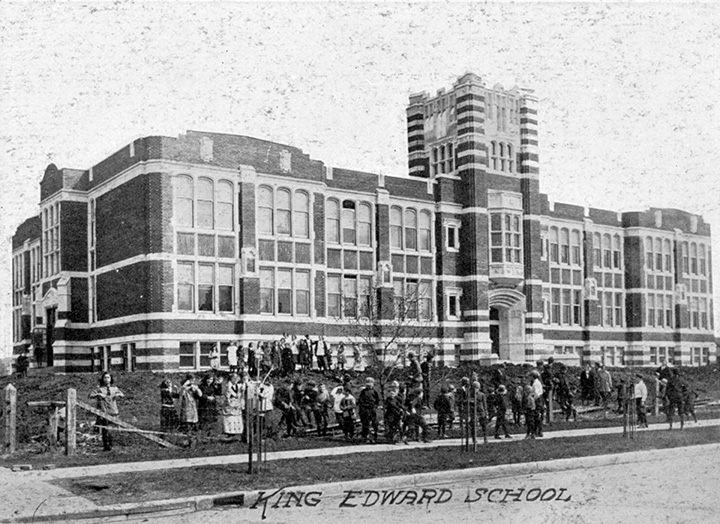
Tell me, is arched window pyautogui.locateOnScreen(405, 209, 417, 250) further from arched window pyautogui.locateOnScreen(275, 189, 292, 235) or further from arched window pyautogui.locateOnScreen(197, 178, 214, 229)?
arched window pyautogui.locateOnScreen(197, 178, 214, 229)

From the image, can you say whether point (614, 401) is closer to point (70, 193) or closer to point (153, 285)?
point (153, 285)

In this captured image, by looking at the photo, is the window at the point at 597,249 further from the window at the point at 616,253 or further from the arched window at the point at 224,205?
the arched window at the point at 224,205

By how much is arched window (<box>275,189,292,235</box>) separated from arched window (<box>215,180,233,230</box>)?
7.95 feet

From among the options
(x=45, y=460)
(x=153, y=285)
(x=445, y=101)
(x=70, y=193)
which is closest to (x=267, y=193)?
(x=153, y=285)

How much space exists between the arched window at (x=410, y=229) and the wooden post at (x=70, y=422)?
26472 mm

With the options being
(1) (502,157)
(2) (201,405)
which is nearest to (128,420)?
(2) (201,405)

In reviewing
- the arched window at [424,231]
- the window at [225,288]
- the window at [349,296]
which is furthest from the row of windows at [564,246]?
the window at [225,288]

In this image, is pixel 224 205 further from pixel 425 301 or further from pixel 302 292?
pixel 425 301

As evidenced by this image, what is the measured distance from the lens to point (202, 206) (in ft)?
123

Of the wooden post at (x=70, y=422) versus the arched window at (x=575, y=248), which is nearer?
the wooden post at (x=70, y=422)

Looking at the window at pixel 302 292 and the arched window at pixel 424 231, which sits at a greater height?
the arched window at pixel 424 231

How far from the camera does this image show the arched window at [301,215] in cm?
3997

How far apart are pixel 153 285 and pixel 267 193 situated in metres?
6.61

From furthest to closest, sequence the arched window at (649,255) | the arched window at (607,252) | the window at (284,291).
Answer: the arched window at (649,255) < the arched window at (607,252) < the window at (284,291)
